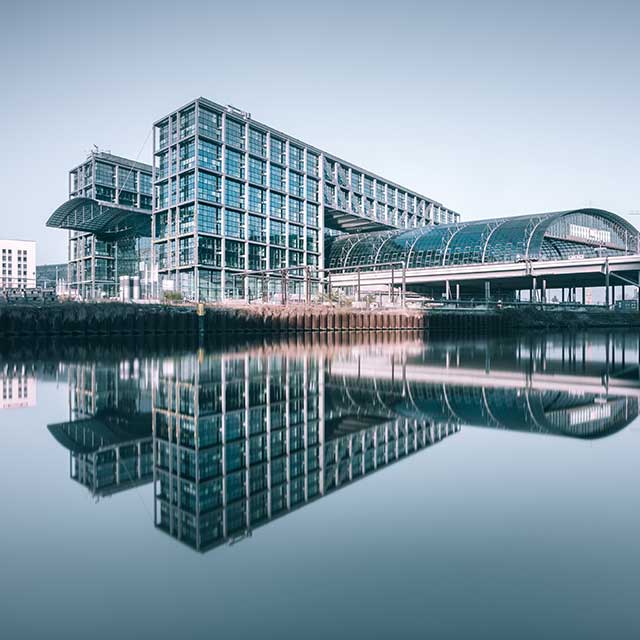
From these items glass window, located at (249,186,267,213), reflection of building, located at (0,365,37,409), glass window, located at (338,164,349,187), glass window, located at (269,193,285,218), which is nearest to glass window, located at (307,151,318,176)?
glass window, located at (338,164,349,187)

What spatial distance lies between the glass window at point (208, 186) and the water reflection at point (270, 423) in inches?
2035

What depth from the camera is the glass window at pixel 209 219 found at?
198ft

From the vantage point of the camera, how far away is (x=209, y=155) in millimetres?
61531

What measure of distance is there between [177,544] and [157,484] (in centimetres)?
106

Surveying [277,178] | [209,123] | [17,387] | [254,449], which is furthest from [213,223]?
[254,449]

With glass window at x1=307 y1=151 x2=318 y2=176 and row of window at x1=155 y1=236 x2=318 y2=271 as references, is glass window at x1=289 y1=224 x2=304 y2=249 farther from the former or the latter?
glass window at x1=307 y1=151 x2=318 y2=176

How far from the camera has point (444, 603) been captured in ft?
7.20

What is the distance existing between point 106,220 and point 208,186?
14.3 metres

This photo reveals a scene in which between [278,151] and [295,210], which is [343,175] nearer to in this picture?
[295,210]

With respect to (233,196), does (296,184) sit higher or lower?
higher

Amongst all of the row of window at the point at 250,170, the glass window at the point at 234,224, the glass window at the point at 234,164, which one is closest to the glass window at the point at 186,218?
the glass window at the point at 234,224

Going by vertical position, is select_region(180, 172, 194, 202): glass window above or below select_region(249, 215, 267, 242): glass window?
above

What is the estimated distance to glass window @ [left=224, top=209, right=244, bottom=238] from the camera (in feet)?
208

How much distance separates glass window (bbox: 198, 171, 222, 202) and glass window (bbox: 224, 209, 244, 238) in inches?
101
